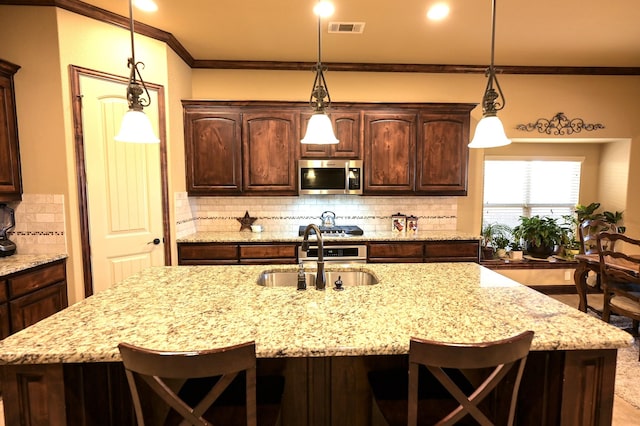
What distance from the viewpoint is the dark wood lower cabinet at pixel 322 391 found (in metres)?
1.12

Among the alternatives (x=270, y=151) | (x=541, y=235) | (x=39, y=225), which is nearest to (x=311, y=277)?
(x=270, y=151)

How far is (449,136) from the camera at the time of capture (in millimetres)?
3740

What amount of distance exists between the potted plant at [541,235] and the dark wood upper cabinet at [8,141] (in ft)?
17.9

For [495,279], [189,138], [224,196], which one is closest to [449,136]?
[495,279]

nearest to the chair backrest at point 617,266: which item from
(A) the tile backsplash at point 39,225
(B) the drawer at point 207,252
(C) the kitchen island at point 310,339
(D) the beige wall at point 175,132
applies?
(C) the kitchen island at point 310,339

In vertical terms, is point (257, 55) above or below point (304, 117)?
above

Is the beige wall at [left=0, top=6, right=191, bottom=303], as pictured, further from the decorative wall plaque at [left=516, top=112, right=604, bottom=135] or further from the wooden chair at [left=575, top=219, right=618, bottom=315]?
the decorative wall plaque at [left=516, top=112, right=604, bottom=135]

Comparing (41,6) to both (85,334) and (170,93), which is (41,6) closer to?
(170,93)

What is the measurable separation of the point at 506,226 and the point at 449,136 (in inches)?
69.3

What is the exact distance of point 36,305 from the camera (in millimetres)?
2396

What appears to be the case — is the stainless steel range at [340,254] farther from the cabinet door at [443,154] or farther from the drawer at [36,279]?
the drawer at [36,279]

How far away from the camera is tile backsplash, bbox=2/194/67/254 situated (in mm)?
2648

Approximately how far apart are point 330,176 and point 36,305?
9.12 feet

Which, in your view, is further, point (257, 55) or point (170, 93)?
point (257, 55)
